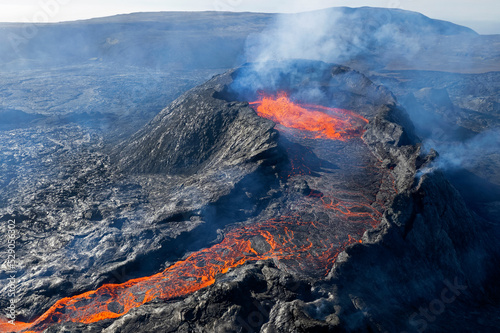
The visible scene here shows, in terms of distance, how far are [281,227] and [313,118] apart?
13964mm

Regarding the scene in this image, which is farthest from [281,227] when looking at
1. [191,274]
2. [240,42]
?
[240,42]

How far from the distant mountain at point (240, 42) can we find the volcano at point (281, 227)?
A: 161 ft

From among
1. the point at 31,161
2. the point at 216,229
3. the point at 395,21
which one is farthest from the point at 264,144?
the point at 395,21

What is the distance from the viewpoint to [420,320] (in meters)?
11.1

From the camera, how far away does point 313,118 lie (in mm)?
27219

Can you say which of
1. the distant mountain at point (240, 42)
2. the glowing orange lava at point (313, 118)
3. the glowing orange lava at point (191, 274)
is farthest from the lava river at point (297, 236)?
the distant mountain at point (240, 42)

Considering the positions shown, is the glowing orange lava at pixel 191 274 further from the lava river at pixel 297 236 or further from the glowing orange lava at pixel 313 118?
the glowing orange lava at pixel 313 118

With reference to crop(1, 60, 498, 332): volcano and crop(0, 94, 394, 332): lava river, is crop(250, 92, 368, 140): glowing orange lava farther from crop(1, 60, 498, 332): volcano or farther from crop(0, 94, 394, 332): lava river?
crop(0, 94, 394, 332): lava river

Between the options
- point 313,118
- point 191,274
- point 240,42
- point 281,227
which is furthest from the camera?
point 240,42

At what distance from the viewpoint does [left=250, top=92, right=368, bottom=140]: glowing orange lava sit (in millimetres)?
24994

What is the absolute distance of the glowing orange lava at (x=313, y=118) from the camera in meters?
25.0

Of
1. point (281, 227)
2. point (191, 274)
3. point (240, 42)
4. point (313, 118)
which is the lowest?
point (191, 274)

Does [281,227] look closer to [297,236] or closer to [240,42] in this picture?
[297,236]

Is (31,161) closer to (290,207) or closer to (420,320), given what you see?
(290,207)
